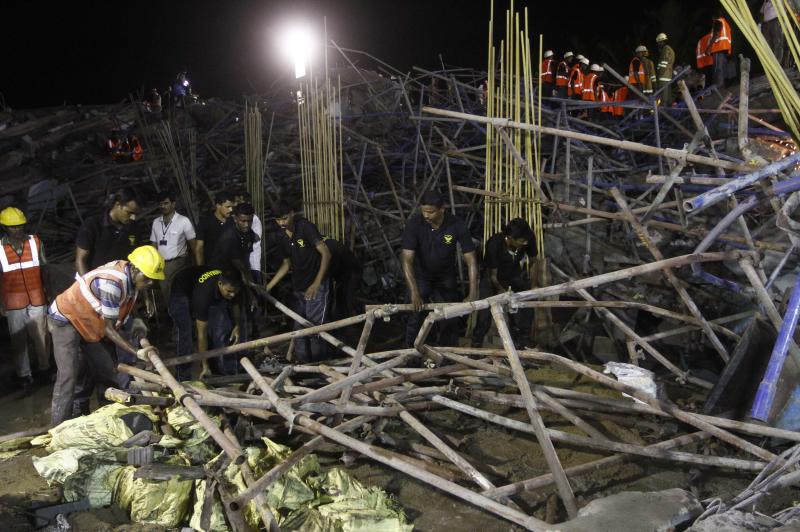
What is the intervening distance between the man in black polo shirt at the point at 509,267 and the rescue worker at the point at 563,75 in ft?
18.1

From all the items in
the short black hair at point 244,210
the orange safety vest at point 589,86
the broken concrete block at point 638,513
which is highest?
the orange safety vest at point 589,86

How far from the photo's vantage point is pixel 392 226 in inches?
353

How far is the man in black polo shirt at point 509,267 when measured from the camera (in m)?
5.88

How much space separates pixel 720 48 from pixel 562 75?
8.63ft

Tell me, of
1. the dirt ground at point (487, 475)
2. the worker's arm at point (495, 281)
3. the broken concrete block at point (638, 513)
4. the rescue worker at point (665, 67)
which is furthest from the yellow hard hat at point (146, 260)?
the rescue worker at point (665, 67)

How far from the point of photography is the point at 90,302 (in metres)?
4.18

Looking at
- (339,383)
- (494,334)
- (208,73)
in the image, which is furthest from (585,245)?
(208,73)

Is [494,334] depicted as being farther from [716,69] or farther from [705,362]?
[716,69]

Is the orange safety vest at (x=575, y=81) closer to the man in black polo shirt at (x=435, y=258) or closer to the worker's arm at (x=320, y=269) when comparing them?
the man in black polo shirt at (x=435, y=258)

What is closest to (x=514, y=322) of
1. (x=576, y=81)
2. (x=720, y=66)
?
(x=576, y=81)

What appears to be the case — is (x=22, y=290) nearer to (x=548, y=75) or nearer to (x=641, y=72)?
(x=548, y=75)

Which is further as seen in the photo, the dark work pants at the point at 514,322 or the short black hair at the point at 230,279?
the dark work pants at the point at 514,322

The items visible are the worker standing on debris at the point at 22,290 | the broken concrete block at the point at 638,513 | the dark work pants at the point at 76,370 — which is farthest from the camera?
the worker standing on debris at the point at 22,290

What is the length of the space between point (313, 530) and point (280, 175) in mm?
7042
